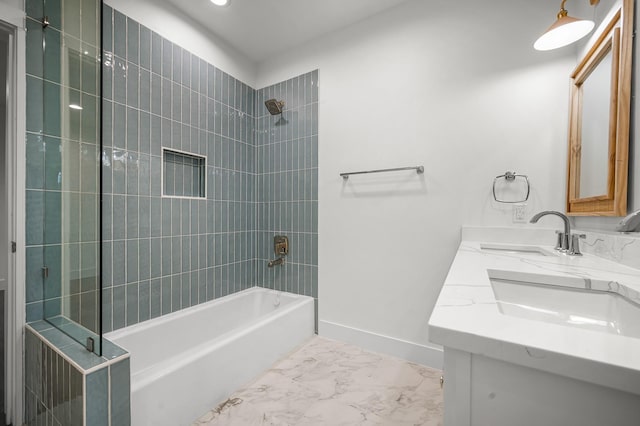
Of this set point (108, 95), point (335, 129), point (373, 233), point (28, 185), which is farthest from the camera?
point (335, 129)

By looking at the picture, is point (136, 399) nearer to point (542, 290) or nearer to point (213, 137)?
point (542, 290)

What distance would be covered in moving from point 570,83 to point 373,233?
1401 mm

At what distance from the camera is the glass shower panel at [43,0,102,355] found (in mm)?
1175

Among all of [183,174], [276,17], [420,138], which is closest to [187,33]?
[276,17]

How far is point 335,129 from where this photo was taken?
2195 millimetres

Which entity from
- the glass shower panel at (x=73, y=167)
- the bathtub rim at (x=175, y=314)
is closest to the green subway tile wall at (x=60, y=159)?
the glass shower panel at (x=73, y=167)

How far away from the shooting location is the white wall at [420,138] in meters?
1.55

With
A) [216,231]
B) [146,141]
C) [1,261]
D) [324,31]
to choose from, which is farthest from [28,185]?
[324,31]

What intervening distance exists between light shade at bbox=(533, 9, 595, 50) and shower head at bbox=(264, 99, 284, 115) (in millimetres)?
1811

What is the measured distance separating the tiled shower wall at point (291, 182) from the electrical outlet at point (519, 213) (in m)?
1.38

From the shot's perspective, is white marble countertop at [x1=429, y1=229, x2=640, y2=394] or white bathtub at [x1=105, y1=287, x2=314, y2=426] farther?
white bathtub at [x1=105, y1=287, x2=314, y2=426]

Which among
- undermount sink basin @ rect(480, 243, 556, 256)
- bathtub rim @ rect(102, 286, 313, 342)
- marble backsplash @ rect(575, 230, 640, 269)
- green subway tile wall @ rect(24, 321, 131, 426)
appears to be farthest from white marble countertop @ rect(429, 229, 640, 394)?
bathtub rim @ rect(102, 286, 313, 342)

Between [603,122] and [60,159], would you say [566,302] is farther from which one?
[60,159]

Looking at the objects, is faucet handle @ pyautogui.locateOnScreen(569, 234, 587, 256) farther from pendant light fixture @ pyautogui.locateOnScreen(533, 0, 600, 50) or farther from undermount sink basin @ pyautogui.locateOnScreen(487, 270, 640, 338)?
pendant light fixture @ pyautogui.locateOnScreen(533, 0, 600, 50)
